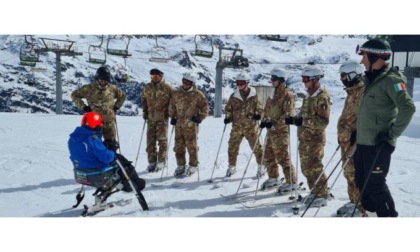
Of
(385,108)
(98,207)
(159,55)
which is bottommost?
(98,207)

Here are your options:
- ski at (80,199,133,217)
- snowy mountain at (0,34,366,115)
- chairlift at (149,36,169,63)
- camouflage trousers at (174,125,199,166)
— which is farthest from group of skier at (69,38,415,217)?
chairlift at (149,36,169,63)

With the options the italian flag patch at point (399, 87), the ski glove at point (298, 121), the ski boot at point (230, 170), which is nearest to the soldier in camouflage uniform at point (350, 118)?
the ski glove at point (298, 121)

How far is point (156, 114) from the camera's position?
6.07 m

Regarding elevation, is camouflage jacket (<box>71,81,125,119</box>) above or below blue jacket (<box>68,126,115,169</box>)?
above

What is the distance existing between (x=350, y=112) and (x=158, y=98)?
9.97 ft

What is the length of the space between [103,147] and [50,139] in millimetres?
5824

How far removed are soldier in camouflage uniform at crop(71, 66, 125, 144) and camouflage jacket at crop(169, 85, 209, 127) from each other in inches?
36.0

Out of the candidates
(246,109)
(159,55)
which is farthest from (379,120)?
(159,55)

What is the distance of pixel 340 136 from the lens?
13.7 feet

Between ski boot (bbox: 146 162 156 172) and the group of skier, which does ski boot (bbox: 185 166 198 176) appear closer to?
the group of skier

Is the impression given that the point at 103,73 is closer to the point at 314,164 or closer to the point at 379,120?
the point at 314,164

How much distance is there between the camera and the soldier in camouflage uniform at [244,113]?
5.67 m

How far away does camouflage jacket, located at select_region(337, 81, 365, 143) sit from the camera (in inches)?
156

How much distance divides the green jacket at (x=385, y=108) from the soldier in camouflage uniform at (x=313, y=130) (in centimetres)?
84
